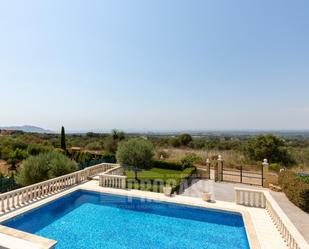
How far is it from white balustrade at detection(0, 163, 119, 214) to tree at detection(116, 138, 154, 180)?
2.14 meters

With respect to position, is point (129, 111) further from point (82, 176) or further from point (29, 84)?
point (82, 176)

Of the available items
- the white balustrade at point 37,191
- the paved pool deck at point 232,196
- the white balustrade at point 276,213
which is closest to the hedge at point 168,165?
the paved pool deck at point 232,196

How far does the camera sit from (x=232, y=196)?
9.16 metres

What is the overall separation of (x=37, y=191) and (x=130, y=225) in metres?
4.03

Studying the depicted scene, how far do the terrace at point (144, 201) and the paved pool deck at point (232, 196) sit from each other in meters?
0.17

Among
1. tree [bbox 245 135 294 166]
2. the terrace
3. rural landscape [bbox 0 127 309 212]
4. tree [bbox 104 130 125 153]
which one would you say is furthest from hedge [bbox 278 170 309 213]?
tree [bbox 104 130 125 153]

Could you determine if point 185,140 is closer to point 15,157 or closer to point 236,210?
point 15,157

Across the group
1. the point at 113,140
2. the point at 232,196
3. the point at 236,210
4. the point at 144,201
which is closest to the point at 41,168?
the point at 144,201

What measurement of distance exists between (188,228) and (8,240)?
185 inches

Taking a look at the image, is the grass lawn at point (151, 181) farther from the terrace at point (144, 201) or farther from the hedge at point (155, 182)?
the terrace at point (144, 201)

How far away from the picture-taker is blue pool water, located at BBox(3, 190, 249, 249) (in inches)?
214

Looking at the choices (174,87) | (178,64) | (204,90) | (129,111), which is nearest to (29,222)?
(178,64)

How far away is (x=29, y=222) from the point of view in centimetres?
628

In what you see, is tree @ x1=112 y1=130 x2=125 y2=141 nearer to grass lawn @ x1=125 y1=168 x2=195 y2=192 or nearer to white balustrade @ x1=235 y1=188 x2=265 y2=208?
grass lawn @ x1=125 y1=168 x2=195 y2=192
